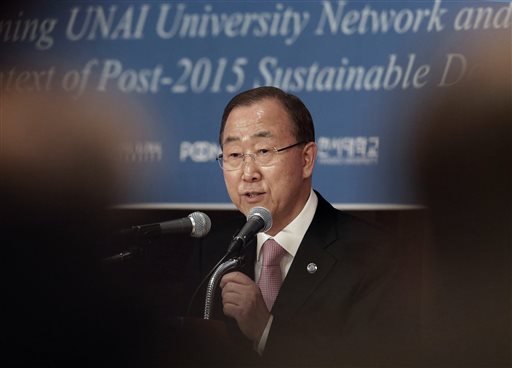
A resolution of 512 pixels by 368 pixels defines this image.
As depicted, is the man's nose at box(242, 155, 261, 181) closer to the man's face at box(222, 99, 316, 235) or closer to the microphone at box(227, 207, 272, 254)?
the man's face at box(222, 99, 316, 235)

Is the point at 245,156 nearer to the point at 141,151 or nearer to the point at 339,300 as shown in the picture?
the point at 141,151

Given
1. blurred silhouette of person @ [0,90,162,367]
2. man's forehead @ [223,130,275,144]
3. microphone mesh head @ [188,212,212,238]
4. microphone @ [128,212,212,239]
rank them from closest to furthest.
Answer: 1. microphone @ [128,212,212,239]
2. microphone mesh head @ [188,212,212,238]
3. man's forehead @ [223,130,275,144]
4. blurred silhouette of person @ [0,90,162,367]

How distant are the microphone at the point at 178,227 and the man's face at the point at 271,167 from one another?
40cm

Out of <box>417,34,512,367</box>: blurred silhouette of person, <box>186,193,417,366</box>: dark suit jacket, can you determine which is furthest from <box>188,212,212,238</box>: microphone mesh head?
<box>417,34,512,367</box>: blurred silhouette of person

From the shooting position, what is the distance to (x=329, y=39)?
3324 mm

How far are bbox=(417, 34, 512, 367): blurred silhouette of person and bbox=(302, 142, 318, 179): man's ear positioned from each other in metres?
0.42

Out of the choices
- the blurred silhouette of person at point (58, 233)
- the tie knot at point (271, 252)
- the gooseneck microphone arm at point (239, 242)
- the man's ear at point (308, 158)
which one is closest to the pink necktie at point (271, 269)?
the tie knot at point (271, 252)

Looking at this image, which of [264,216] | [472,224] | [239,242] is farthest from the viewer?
[472,224]

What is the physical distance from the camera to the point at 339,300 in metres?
3.13

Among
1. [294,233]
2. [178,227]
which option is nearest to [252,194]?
[294,233]

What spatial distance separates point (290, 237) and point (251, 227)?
0.54m

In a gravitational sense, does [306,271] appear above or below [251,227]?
below

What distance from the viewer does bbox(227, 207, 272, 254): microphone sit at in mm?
2582

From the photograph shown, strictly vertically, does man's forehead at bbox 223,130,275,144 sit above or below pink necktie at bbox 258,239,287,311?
above
